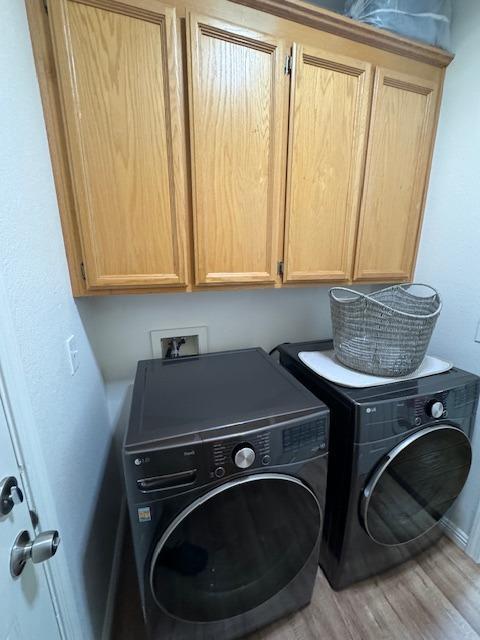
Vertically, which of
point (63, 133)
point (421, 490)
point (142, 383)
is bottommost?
point (421, 490)

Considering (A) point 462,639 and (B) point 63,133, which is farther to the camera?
(A) point 462,639

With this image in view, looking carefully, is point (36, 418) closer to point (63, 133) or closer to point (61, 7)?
point (63, 133)

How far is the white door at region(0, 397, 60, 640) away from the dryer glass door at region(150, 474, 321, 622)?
0.24 meters

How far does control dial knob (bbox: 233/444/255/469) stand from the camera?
29.3 inches

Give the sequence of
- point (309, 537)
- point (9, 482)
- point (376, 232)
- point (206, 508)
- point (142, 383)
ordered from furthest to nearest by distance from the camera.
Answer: point (376, 232), point (142, 383), point (309, 537), point (206, 508), point (9, 482)

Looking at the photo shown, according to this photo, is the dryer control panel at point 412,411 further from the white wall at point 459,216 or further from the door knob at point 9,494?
the door knob at point 9,494

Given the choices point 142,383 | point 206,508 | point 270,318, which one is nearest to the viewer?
point 206,508

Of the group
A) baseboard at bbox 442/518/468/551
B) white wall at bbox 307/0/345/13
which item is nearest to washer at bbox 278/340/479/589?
baseboard at bbox 442/518/468/551

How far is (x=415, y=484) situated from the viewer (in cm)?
108

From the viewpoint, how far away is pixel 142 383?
3.48 ft

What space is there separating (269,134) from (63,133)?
69 cm

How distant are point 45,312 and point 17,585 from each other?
565 mm

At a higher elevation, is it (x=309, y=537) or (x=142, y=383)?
(x=142, y=383)

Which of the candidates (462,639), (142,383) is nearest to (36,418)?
(142,383)
